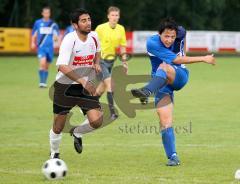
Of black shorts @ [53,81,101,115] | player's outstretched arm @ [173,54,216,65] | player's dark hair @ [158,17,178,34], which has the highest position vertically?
player's dark hair @ [158,17,178,34]

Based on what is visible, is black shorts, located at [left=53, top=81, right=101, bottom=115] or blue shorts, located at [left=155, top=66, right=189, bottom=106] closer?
black shorts, located at [left=53, top=81, right=101, bottom=115]

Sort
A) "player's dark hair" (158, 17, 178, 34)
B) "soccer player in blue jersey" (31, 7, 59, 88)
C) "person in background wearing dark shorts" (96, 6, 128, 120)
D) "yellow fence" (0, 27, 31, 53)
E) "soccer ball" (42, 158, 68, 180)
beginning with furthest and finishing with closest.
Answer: "yellow fence" (0, 27, 31, 53) < "soccer player in blue jersey" (31, 7, 59, 88) < "person in background wearing dark shorts" (96, 6, 128, 120) < "player's dark hair" (158, 17, 178, 34) < "soccer ball" (42, 158, 68, 180)

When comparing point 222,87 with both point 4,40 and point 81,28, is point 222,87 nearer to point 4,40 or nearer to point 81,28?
point 81,28

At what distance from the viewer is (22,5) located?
1890 inches

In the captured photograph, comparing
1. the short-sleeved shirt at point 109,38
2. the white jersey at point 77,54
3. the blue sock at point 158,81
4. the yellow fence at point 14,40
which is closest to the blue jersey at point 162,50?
the blue sock at point 158,81

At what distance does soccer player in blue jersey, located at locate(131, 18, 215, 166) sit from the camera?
10.0 m

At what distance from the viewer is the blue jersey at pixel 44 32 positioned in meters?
23.5

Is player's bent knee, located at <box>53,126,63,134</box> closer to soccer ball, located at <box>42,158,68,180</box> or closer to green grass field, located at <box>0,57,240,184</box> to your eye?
green grass field, located at <box>0,57,240,184</box>

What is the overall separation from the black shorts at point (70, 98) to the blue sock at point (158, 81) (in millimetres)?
786

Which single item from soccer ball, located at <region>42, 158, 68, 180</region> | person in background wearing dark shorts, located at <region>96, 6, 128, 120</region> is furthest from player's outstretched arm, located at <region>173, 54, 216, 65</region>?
person in background wearing dark shorts, located at <region>96, 6, 128, 120</region>

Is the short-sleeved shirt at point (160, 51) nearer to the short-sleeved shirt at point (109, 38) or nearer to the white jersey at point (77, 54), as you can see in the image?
the white jersey at point (77, 54)

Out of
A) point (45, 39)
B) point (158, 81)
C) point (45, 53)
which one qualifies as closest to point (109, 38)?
point (158, 81)

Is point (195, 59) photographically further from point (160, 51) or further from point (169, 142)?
point (169, 142)

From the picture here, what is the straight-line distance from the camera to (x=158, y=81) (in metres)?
10.3
